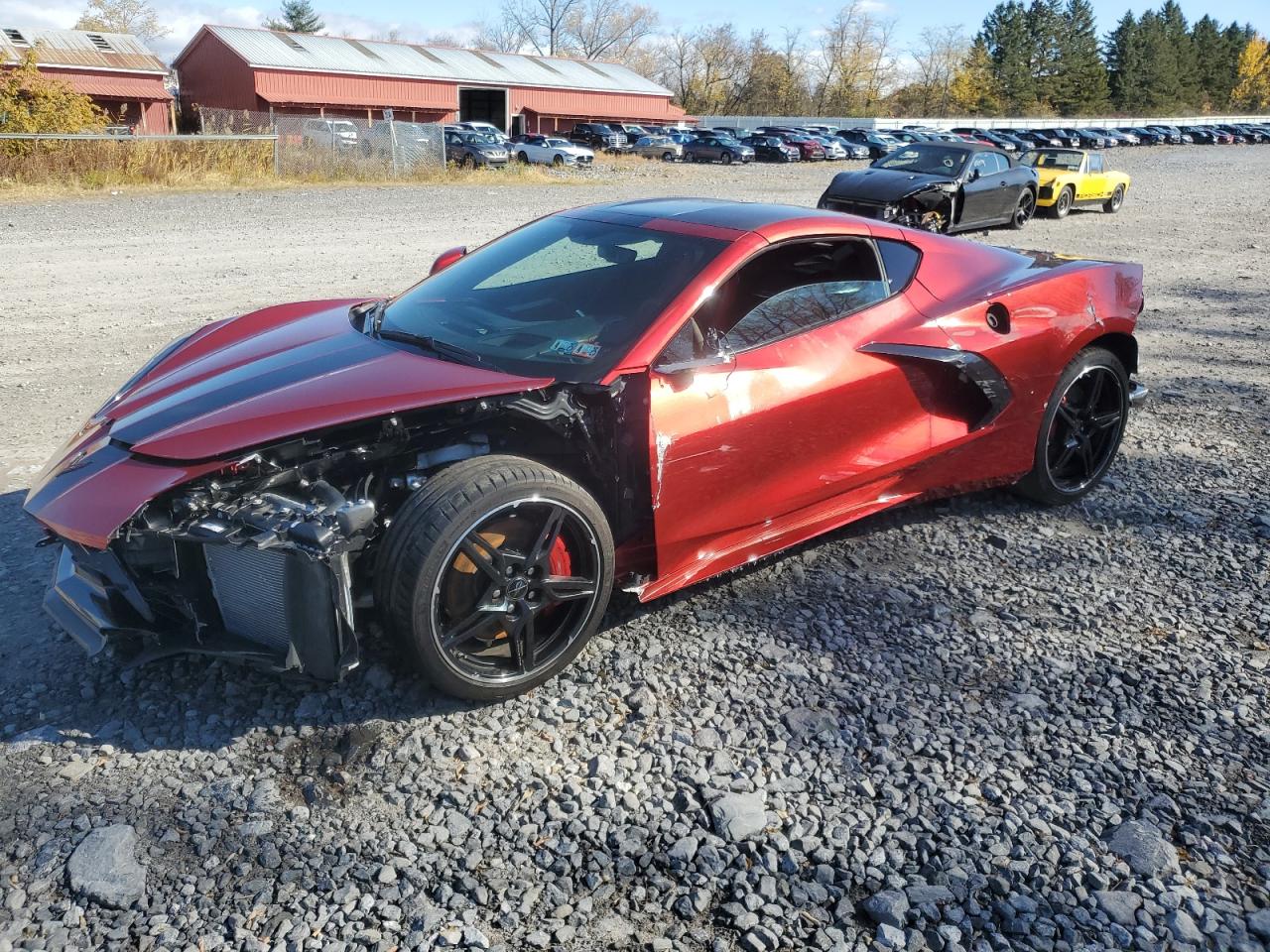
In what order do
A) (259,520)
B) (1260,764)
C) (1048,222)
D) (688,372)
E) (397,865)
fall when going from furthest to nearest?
(1048,222) → (688,372) → (1260,764) → (259,520) → (397,865)

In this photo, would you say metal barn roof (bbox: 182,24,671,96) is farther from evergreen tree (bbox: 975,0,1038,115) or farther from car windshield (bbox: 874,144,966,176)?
evergreen tree (bbox: 975,0,1038,115)

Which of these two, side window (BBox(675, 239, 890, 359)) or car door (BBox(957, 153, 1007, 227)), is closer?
side window (BBox(675, 239, 890, 359))

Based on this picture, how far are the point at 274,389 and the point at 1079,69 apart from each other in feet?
356

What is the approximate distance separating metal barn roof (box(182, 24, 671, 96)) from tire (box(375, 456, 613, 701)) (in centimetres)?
4693

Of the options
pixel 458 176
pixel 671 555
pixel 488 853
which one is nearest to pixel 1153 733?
pixel 671 555

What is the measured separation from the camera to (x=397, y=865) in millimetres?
2555

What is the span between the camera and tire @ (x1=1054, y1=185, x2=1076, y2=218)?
1878 cm

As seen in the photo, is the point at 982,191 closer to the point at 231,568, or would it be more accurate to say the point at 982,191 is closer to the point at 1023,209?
the point at 1023,209

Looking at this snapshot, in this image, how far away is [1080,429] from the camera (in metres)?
4.87

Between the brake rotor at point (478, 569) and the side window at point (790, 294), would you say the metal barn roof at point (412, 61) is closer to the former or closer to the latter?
the side window at point (790, 294)

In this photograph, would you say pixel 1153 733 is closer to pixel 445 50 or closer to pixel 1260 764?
pixel 1260 764

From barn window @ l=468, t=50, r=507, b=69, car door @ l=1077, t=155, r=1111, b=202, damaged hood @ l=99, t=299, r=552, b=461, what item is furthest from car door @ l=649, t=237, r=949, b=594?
barn window @ l=468, t=50, r=507, b=69

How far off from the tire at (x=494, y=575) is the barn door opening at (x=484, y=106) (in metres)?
52.7

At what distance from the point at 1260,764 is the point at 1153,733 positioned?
0.29 metres
